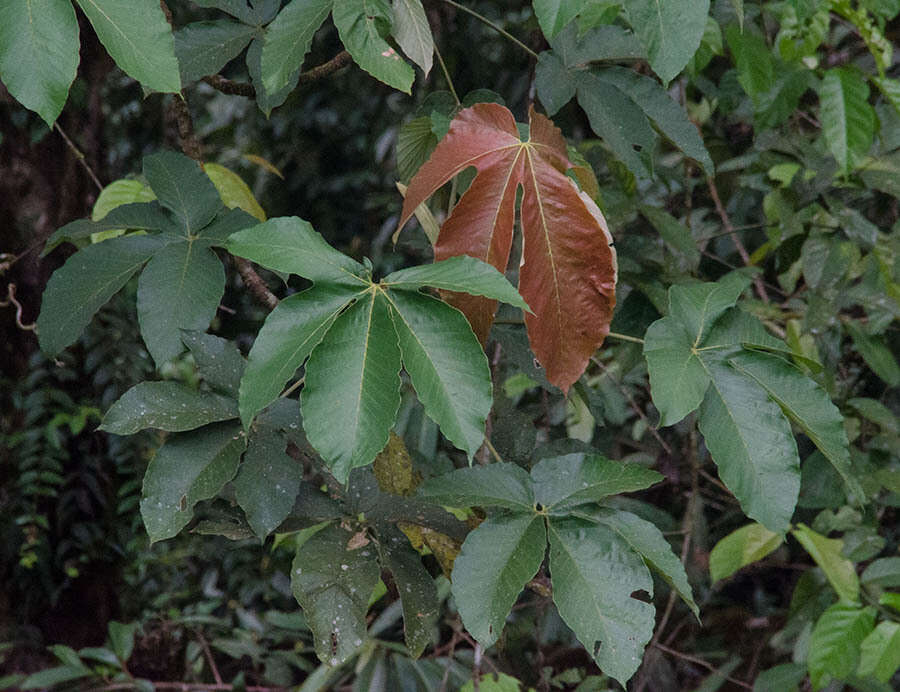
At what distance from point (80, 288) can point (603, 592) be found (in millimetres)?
607

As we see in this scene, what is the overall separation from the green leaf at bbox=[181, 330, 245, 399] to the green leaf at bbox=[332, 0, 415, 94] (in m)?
0.31

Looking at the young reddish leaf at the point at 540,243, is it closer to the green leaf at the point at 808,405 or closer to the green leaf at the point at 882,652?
the green leaf at the point at 808,405

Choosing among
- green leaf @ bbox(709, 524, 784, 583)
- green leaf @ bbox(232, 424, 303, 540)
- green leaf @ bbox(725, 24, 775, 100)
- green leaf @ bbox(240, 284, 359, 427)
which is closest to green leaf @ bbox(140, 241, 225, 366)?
green leaf @ bbox(232, 424, 303, 540)

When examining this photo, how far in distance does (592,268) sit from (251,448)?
0.37 metres

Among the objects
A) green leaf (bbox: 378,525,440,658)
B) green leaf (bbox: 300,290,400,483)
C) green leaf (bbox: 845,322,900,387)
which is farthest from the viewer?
green leaf (bbox: 845,322,900,387)

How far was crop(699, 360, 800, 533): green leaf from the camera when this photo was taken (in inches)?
30.7

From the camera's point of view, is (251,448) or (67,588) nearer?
(251,448)

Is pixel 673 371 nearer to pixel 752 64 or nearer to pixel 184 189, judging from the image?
pixel 184 189

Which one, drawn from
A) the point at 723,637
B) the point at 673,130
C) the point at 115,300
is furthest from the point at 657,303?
the point at 723,637

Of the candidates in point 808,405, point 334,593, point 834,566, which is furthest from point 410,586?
point 834,566

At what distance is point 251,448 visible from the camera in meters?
0.88

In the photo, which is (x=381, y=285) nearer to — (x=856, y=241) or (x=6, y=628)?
(x=856, y=241)

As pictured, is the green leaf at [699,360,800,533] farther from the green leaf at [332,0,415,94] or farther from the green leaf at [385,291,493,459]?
the green leaf at [332,0,415,94]

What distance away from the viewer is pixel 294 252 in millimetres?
720
